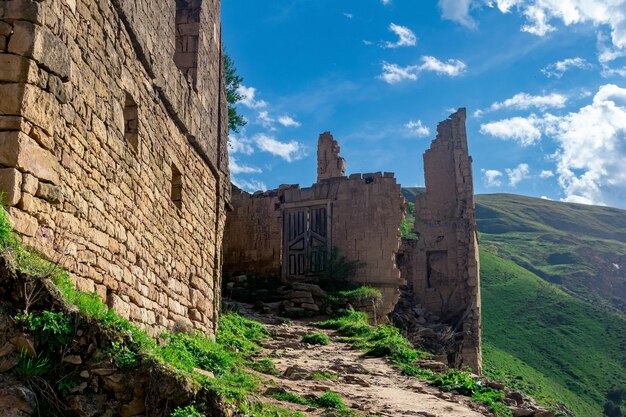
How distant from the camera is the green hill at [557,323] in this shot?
3106cm

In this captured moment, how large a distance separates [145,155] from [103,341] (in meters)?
3.76

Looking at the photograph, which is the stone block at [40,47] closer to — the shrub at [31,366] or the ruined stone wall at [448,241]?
the shrub at [31,366]

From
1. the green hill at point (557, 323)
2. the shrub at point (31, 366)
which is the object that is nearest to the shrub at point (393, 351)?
the shrub at point (31, 366)

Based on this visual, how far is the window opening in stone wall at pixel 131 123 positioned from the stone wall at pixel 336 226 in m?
13.8

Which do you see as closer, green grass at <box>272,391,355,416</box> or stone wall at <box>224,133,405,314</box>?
green grass at <box>272,391,355,416</box>

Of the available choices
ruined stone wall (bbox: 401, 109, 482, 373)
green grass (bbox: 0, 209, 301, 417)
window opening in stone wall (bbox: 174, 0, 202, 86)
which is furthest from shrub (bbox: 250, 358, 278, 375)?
ruined stone wall (bbox: 401, 109, 482, 373)

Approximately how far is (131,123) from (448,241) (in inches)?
830

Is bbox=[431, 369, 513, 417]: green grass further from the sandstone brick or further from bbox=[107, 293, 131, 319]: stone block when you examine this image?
the sandstone brick

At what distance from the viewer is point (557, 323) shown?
1537 inches

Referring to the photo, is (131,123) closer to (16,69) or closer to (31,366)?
(16,69)

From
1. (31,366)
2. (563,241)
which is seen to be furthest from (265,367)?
(563,241)

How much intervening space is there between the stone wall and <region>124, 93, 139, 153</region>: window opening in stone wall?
545 inches

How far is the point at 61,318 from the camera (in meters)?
4.99

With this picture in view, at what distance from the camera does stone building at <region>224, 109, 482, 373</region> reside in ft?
70.0
